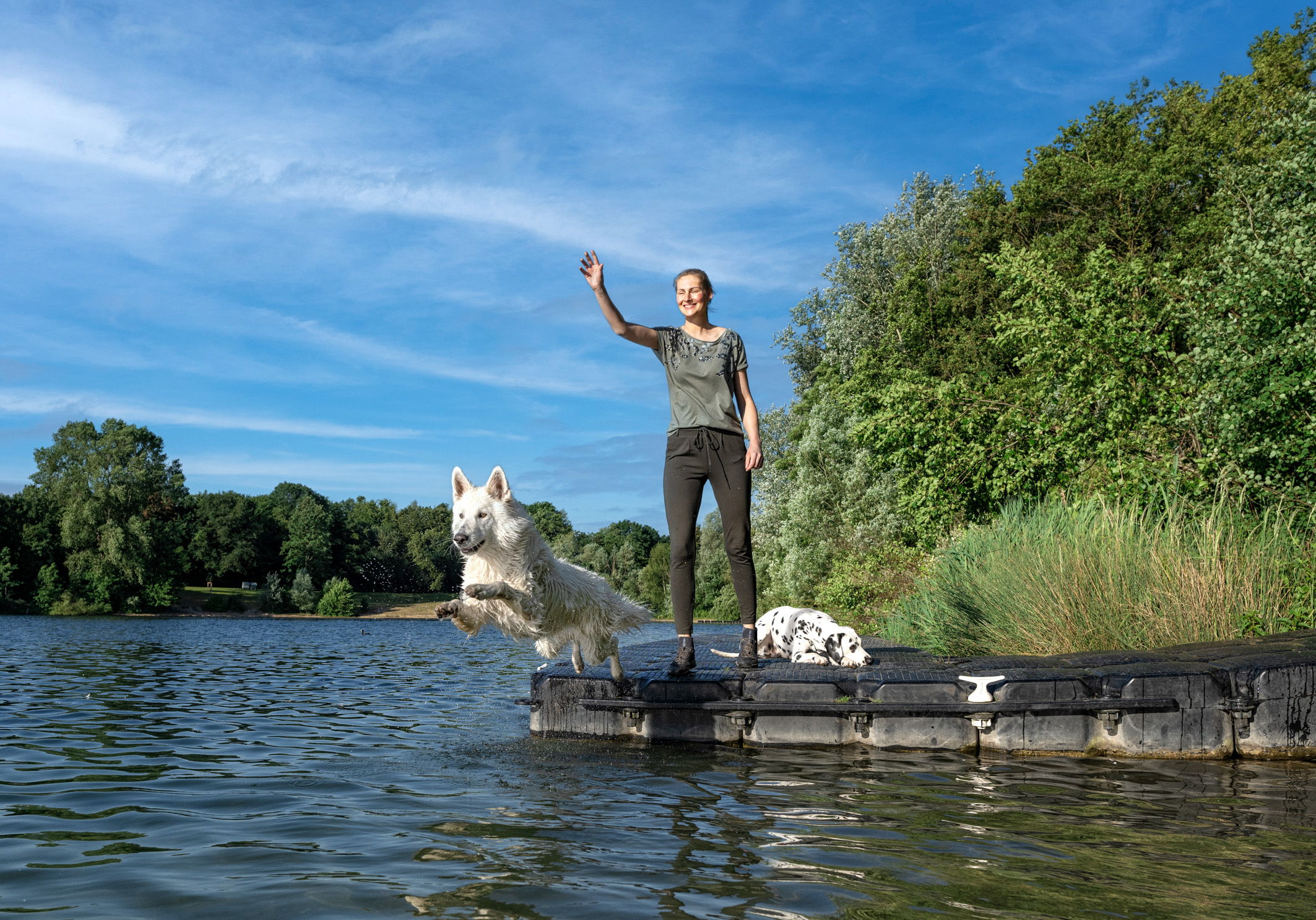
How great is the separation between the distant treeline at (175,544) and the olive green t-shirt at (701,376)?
44.0 meters

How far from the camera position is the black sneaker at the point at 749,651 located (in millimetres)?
9016

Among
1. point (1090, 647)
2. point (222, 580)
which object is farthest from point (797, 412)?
point (222, 580)

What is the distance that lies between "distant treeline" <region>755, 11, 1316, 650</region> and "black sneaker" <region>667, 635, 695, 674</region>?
503 cm

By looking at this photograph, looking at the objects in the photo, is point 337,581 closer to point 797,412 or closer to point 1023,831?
point 797,412

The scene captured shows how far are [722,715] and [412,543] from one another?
103 m

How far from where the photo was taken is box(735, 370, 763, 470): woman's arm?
783 cm

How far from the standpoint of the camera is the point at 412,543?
107688 millimetres

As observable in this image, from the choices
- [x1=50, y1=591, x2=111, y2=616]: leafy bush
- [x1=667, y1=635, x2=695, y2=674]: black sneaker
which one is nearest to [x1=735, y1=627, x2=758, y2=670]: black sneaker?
[x1=667, y1=635, x2=695, y2=674]: black sneaker

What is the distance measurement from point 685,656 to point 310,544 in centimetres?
9948

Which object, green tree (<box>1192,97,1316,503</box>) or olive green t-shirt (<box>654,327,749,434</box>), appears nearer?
olive green t-shirt (<box>654,327,749,434</box>)

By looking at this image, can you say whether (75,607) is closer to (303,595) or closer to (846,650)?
(303,595)

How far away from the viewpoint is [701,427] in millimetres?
7773

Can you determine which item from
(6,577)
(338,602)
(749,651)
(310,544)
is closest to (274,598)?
(338,602)

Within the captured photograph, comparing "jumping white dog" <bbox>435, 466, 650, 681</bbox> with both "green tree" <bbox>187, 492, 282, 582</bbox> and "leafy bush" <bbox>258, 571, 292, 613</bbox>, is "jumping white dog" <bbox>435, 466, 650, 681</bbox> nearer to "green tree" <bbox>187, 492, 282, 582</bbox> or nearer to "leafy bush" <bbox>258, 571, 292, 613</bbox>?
"leafy bush" <bbox>258, 571, 292, 613</bbox>
